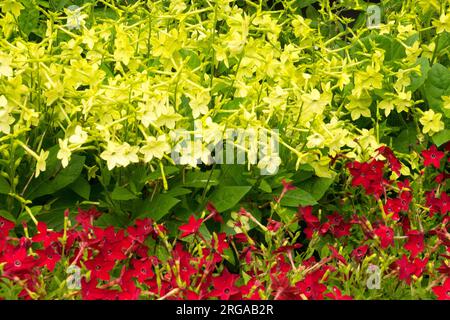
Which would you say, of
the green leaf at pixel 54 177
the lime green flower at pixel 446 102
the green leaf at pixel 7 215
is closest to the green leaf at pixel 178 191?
the green leaf at pixel 54 177

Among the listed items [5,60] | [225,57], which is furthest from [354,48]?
[5,60]

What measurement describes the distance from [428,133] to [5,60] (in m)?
1.92

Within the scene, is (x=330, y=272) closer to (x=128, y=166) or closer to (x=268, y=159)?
(x=268, y=159)

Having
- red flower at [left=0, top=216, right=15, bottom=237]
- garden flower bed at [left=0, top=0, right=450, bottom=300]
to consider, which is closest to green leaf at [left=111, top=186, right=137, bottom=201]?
garden flower bed at [left=0, top=0, right=450, bottom=300]

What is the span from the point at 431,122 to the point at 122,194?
148 cm

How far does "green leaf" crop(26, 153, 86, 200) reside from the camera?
12.0ft

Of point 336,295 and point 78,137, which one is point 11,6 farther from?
point 336,295

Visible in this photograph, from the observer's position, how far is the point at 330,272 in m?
3.10

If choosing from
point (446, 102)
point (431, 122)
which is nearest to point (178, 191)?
point (431, 122)

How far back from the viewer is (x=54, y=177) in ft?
12.2

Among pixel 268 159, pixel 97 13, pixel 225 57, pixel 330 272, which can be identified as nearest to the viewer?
pixel 330 272

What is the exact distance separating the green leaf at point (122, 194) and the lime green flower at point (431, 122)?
1410mm

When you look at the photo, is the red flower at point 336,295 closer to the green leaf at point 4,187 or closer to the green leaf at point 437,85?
the green leaf at point 4,187

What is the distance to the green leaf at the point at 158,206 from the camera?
11.5 ft
